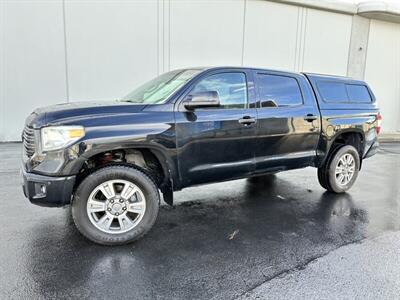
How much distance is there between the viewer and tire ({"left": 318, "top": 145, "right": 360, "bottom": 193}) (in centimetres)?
562

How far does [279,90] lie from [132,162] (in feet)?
7.59

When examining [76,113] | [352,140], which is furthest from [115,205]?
[352,140]

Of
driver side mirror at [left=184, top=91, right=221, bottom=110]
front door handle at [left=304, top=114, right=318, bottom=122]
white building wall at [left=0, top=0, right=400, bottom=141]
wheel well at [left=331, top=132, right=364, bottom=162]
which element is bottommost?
wheel well at [left=331, top=132, right=364, bottom=162]

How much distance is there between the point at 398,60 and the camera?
50.5 ft

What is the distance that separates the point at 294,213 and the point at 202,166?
1.59 m

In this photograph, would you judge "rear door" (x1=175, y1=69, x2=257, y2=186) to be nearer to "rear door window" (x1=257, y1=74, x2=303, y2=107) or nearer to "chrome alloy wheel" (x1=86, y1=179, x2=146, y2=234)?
"rear door window" (x1=257, y1=74, x2=303, y2=107)

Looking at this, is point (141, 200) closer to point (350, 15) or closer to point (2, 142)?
point (2, 142)

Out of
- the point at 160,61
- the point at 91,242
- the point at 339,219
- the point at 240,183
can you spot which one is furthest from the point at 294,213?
the point at 160,61

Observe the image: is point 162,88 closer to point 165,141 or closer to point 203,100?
point 203,100

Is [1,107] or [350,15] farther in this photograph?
[350,15]

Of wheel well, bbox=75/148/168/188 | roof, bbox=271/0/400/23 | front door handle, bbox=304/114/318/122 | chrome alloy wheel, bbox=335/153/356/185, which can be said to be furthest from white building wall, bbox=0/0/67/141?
roof, bbox=271/0/400/23

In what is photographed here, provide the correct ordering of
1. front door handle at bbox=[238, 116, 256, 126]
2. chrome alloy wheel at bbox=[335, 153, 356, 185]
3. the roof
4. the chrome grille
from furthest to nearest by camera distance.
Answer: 1. the roof
2. chrome alloy wheel at bbox=[335, 153, 356, 185]
3. front door handle at bbox=[238, 116, 256, 126]
4. the chrome grille

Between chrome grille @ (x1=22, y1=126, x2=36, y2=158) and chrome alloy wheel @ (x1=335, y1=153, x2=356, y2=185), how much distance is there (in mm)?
4495

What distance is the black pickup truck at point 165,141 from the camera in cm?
344
